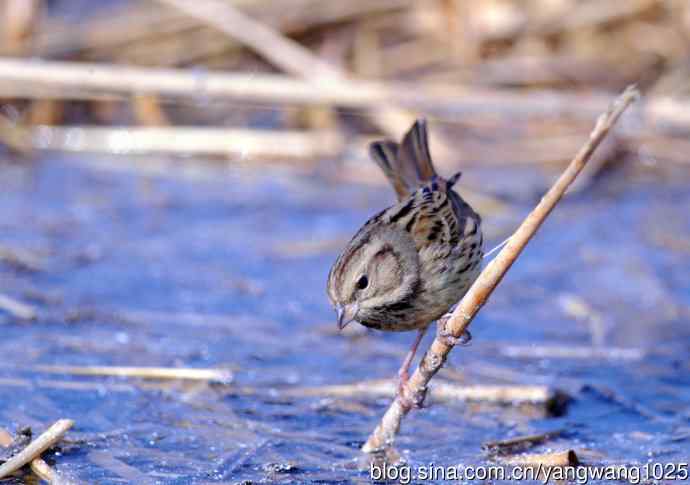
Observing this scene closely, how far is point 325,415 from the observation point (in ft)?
15.8

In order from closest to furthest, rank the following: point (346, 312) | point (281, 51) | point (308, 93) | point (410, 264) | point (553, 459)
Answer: point (553, 459) → point (346, 312) → point (410, 264) → point (308, 93) → point (281, 51)

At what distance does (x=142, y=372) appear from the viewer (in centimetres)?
500

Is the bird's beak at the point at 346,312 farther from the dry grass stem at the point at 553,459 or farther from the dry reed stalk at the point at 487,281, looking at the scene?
the dry grass stem at the point at 553,459

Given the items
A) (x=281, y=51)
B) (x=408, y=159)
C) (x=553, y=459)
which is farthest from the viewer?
(x=281, y=51)

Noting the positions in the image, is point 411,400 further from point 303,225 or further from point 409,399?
point 303,225

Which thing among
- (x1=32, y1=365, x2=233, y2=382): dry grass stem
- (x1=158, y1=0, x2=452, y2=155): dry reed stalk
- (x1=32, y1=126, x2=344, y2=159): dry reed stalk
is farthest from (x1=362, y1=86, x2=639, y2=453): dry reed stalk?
(x1=32, y1=126, x2=344, y2=159): dry reed stalk

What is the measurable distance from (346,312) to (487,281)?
0.73 m

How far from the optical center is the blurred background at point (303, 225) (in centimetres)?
472

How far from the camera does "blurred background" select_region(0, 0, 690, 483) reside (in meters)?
4.72

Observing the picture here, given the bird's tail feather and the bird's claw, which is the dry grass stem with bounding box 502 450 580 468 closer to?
the bird's claw

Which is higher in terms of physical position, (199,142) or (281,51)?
(281,51)

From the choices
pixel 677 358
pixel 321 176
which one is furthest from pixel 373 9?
pixel 677 358

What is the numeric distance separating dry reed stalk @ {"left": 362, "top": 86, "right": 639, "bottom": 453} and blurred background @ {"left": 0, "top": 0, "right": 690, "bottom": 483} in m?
0.21

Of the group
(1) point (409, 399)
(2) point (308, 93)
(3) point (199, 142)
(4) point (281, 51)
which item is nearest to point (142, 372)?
(1) point (409, 399)
